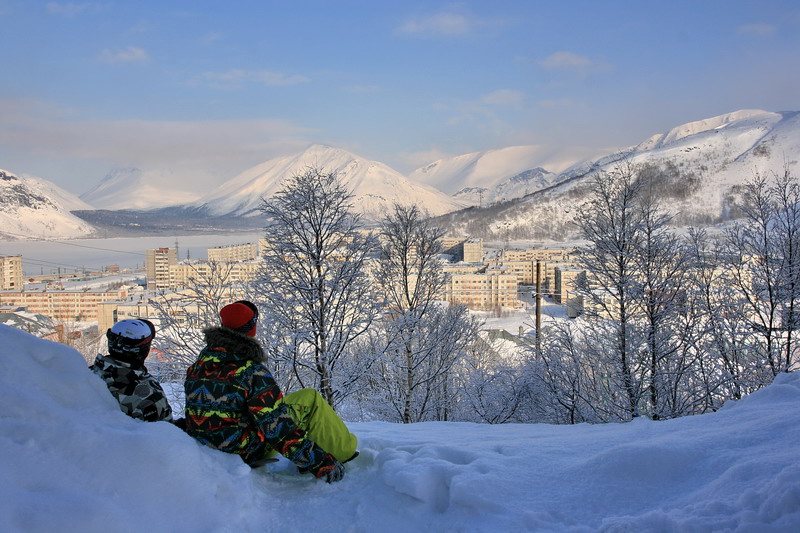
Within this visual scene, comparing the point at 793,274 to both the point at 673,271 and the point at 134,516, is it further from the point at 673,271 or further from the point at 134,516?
the point at 134,516

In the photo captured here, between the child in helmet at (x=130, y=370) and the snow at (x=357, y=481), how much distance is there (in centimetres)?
45

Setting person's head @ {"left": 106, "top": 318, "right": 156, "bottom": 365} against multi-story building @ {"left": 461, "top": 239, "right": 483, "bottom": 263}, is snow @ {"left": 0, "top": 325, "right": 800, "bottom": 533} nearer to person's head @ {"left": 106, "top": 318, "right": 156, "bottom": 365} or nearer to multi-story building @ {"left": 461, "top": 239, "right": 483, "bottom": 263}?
person's head @ {"left": 106, "top": 318, "right": 156, "bottom": 365}

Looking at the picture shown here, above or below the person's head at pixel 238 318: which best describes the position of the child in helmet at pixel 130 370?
below

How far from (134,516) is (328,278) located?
39.3 feet

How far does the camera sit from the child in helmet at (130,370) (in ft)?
11.8

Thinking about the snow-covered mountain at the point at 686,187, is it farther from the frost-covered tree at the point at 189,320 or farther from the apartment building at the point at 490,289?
the frost-covered tree at the point at 189,320

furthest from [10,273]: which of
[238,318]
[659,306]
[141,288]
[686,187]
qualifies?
[686,187]

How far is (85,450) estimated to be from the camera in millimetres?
2707

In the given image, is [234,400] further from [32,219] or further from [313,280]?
[32,219]

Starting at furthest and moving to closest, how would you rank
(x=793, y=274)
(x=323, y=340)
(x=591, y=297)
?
(x=793, y=274), (x=591, y=297), (x=323, y=340)

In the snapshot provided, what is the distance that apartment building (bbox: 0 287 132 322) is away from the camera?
6638cm

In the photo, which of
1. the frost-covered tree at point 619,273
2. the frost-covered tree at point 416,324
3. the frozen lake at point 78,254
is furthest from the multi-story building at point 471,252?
the frost-covered tree at point 619,273

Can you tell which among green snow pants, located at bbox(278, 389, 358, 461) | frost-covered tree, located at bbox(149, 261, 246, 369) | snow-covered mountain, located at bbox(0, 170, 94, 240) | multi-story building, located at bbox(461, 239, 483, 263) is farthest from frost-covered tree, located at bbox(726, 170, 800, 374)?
snow-covered mountain, located at bbox(0, 170, 94, 240)

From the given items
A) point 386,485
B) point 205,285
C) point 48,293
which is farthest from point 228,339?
point 48,293
